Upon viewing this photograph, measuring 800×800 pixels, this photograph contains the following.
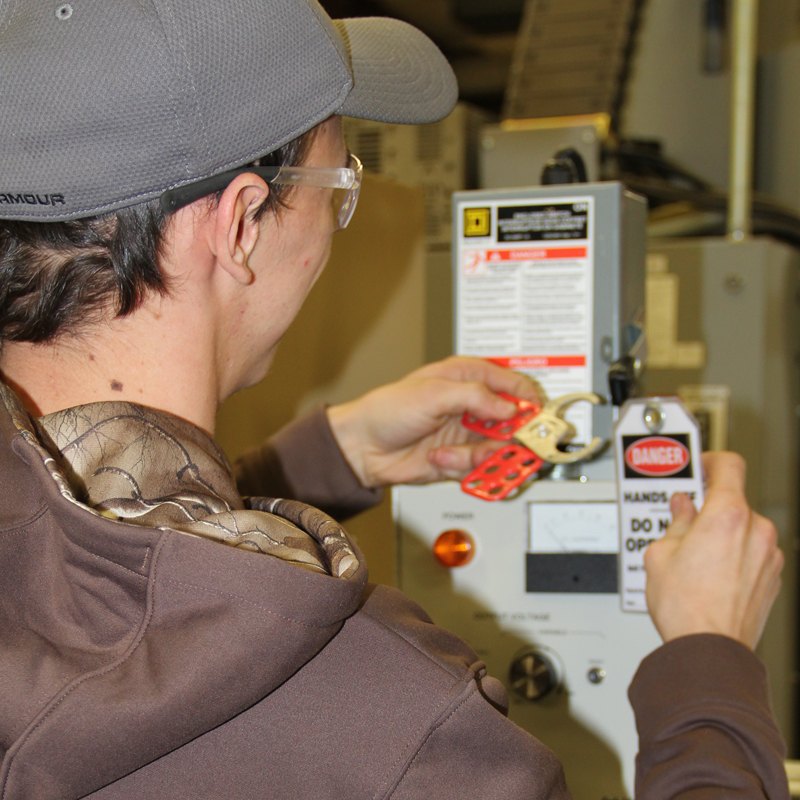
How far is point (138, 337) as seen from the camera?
64cm

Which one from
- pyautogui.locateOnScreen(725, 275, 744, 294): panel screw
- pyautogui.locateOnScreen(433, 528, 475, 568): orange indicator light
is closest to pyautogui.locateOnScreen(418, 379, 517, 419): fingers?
pyautogui.locateOnScreen(433, 528, 475, 568): orange indicator light

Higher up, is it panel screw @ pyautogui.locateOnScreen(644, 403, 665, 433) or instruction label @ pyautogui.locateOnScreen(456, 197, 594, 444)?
instruction label @ pyautogui.locateOnScreen(456, 197, 594, 444)

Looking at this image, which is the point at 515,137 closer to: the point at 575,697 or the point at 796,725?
the point at 575,697

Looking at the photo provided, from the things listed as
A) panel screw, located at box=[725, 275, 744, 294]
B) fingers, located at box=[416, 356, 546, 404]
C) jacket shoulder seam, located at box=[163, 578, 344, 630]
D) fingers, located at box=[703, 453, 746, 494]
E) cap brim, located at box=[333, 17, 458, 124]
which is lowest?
jacket shoulder seam, located at box=[163, 578, 344, 630]

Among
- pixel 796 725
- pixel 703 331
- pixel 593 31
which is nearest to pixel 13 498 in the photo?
pixel 703 331

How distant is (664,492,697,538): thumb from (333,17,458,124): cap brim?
16.9 inches

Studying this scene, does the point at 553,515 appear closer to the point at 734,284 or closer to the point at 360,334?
the point at 360,334

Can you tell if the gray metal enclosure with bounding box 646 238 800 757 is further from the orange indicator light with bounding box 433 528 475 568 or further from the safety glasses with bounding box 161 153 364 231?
the safety glasses with bounding box 161 153 364 231

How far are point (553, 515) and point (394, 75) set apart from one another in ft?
1.55

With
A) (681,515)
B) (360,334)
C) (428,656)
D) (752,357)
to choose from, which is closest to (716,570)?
(681,515)

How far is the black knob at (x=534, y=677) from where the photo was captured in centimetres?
90

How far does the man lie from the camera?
0.50 meters

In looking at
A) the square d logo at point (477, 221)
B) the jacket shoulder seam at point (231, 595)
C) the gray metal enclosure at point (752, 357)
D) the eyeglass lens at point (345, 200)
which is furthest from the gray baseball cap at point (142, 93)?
the gray metal enclosure at point (752, 357)

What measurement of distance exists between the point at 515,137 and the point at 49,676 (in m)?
1.39
